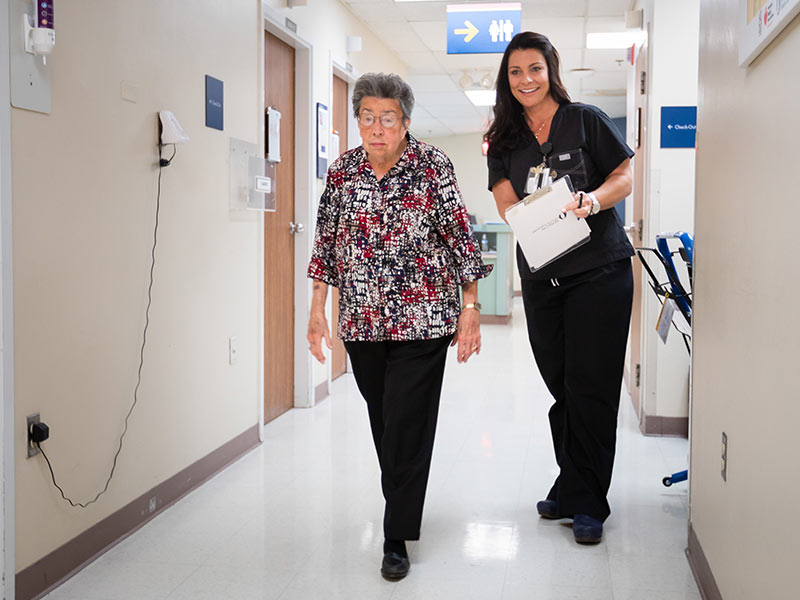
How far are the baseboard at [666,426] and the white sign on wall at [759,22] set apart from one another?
263 cm

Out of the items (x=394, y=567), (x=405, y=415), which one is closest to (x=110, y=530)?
(x=394, y=567)

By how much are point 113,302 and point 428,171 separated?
1075 mm

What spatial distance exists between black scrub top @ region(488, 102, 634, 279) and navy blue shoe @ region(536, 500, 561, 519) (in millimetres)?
809

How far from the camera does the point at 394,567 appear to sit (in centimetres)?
237

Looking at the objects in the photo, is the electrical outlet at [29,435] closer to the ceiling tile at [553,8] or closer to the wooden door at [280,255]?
the wooden door at [280,255]

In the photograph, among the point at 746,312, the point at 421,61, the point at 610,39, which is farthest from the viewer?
the point at 421,61

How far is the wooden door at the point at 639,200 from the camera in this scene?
430 cm

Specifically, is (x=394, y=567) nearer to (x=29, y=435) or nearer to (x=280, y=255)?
(x=29, y=435)

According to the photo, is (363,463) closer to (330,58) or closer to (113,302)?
(113,302)

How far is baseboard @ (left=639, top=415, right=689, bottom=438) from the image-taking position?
4.06 meters

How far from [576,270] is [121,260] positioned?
4.68 feet

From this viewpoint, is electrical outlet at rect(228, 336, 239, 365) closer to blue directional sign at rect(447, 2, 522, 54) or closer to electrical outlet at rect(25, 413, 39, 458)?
electrical outlet at rect(25, 413, 39, 458)

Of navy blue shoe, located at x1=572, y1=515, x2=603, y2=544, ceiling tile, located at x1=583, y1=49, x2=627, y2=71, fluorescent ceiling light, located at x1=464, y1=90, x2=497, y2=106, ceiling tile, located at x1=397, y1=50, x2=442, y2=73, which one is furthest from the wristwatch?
Answer: fluorescent ceiling light, located at x1=464, y1=90, x2=497, y2=106

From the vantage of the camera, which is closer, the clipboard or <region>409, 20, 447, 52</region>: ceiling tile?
the clipboard
